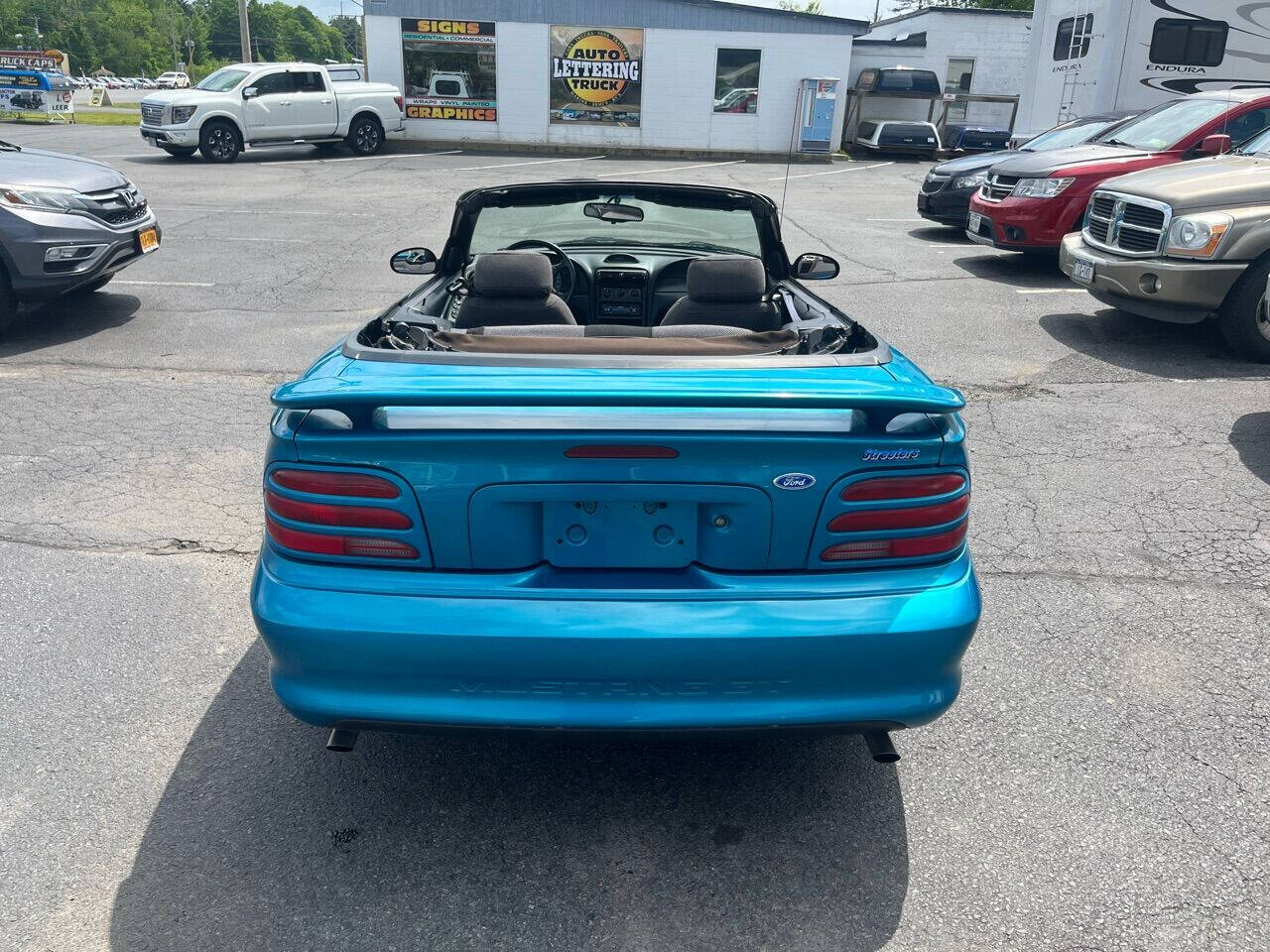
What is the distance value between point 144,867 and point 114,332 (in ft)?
20.7

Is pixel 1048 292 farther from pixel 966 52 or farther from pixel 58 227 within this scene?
pixel 966 52

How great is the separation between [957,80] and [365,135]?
736 inches

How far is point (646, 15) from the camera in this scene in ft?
84.0

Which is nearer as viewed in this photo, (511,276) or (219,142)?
(511,276)

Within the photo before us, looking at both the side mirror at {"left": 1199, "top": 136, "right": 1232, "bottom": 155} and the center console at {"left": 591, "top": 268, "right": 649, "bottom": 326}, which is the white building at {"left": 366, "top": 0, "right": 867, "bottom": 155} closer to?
the side mirror at {"left": 1199, "top": 136, "right": 1232, "bottom": 155}

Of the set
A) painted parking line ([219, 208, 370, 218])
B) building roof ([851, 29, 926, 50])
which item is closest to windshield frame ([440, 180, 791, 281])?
painted parking line ([219, 208, 370, 218])

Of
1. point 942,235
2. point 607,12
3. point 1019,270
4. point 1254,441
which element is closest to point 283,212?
point 942,235

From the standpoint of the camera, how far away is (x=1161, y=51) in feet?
49.8

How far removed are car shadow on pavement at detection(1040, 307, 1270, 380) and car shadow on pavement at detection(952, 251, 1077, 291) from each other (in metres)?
1.20

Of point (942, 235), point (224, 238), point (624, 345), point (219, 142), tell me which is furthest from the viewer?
point (219, 142)

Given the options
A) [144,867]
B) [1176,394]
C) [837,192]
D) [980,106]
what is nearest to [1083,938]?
[144,867]

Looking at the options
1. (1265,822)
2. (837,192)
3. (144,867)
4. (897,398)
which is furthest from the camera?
(837,192)

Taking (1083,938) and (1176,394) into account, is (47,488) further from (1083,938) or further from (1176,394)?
(1176,394)

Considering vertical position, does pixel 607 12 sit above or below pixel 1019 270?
above
